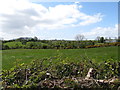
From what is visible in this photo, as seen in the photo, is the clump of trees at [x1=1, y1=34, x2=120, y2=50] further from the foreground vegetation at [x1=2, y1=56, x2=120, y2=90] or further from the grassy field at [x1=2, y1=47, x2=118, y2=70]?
the foreground vegetation at [x1=2, y1=56, x2=120, y2=90]

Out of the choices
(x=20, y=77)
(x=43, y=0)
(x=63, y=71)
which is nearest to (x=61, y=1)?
(x=43, y=0)

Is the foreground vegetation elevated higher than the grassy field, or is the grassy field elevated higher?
the foreground vegetation

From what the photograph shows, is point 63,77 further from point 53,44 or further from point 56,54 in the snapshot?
point 53,44

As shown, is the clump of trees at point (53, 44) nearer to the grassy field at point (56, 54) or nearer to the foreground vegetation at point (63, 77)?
the grassy field at point (56, 54)

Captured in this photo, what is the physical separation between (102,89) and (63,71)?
0.63m

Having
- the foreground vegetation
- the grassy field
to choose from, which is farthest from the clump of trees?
the foreground vegetation

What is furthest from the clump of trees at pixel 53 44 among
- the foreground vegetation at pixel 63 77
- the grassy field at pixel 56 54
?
the foreground vegetation at pixel 63 77

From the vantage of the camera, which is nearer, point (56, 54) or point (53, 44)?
point (56, 54)

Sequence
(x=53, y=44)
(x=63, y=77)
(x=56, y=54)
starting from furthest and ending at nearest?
(x=53, y=44) → (x=56, y=54) → (x=63, y=77)

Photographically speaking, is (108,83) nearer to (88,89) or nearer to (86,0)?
(88,89)

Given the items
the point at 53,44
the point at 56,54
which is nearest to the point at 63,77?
the point at 56,54

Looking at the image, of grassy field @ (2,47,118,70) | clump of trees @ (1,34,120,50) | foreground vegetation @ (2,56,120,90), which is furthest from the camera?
clump of trees @ (1,34,120,50)

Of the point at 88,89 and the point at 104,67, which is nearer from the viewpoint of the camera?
the point at 88,89

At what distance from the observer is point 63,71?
1991 millimetres
